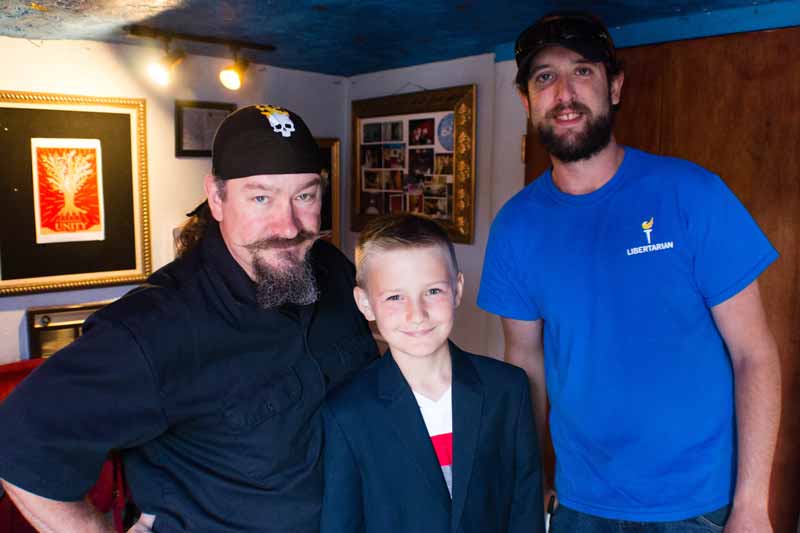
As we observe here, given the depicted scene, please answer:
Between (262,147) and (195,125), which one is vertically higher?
(195,125)

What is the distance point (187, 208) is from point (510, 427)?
2917mm

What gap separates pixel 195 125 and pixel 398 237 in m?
2.72

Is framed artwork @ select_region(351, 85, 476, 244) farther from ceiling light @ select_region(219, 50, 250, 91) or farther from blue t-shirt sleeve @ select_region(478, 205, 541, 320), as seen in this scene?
blue t-shirt sleeve @ select_region(478, 205, 541, 320)

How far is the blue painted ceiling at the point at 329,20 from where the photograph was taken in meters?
2.64

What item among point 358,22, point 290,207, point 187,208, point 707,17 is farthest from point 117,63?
point 707,17

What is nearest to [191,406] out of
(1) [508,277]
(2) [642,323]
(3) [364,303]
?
(3) [364,303]

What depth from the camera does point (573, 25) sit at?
1700 millimetres

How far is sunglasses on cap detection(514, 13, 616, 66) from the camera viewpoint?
1692 mm

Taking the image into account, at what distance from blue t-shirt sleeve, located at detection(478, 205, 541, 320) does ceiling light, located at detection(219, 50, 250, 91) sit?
8.05ft

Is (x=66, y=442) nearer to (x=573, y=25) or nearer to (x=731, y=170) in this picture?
(x=573, y=25)

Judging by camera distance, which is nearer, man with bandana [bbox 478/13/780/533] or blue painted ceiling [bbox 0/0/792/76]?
man with bandana [bbox 478/13/780/533]

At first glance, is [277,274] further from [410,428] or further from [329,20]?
[329,20]

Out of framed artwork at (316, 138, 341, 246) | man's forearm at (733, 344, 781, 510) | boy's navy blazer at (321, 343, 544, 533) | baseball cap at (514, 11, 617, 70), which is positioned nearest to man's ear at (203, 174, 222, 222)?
boy's navy blazer at (321, 343, 544, 533)

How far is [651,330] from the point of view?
155cm
